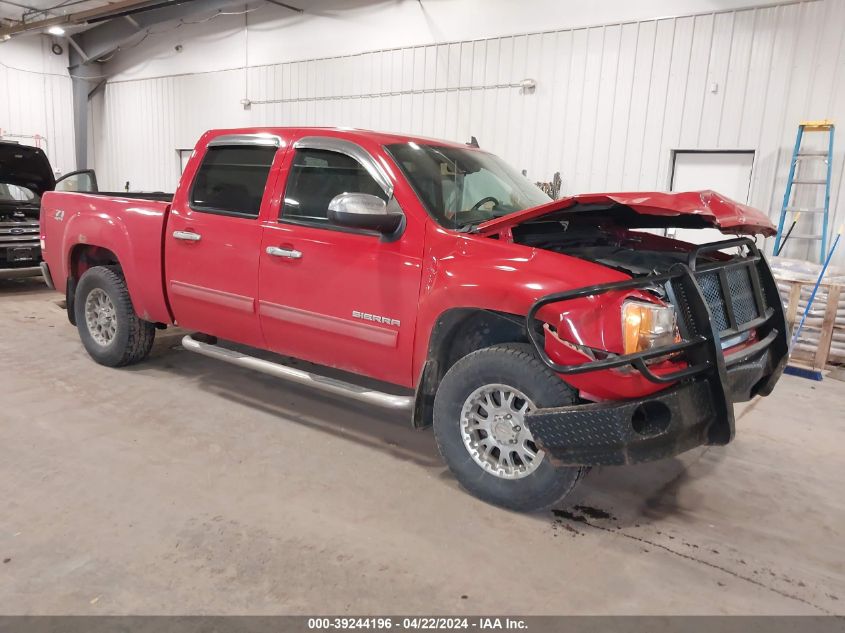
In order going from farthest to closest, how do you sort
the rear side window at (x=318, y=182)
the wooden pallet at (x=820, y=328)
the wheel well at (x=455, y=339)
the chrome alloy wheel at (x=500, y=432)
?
the wooden pallet at (x=820, y=328) < the rear side window at (x=318, y=182) < the wheel well at (x=455, y=339) < the chrome alloy wheel at (x=500, y=432)

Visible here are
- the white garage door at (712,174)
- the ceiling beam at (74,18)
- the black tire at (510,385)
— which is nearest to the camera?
the black tire at (510,385)

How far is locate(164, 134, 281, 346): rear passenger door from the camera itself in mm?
3758

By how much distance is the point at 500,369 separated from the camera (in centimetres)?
276

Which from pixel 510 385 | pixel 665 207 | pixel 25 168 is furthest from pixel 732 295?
pixel 25 168

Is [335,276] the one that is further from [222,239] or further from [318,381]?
[222,239]

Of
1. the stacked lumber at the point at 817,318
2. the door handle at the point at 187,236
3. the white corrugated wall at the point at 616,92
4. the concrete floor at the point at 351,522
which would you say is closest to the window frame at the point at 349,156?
the door handle at the point at 187,236

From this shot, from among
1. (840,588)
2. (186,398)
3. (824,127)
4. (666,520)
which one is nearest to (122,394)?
(186,398)

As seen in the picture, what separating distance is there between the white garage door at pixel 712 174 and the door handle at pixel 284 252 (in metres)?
5.81

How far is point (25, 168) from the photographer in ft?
28.0

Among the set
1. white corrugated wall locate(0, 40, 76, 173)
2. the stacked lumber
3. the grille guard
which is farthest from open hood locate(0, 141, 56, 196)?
the stacked lumber

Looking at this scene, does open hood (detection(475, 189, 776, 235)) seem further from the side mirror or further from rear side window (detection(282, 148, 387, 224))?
rear side window (detection(282, 148, 387, 224))

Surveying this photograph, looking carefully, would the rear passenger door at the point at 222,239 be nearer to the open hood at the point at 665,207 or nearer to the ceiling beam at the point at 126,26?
the open hood at the point at 665,207

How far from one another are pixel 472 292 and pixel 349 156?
1.22 m

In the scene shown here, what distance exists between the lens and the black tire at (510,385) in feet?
8.63
